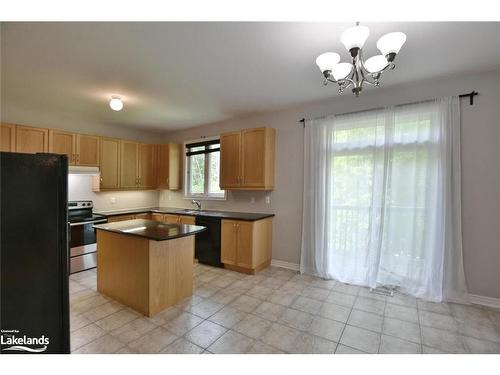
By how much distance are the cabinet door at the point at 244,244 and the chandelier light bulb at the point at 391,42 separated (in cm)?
262

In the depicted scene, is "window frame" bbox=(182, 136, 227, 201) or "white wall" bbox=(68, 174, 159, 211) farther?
"window frame" bbox=(182, 136, 227, 201)

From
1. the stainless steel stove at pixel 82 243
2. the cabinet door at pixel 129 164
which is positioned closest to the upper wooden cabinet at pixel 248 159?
the cabinet door at pixel 129 164

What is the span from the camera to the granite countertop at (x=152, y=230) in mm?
2346

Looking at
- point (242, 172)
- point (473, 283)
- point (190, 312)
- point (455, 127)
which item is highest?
point (455, 127)

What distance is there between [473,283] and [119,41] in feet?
14.2

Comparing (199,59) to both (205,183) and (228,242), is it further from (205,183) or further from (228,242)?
(205,183)

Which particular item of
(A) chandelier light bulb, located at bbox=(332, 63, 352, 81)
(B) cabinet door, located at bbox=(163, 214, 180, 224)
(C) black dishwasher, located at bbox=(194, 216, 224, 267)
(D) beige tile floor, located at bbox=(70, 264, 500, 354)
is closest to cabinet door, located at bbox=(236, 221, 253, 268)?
(C) black dishwasher, located at bbox=(194, 216, 224, 267)

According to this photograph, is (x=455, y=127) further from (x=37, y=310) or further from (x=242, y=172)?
(x=37, y=310)

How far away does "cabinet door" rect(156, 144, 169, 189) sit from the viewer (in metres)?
5.11

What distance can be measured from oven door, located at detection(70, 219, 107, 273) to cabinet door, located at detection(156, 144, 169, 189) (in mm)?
1592

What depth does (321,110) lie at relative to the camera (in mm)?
3580

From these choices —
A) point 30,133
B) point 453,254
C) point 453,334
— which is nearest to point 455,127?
point 453,254

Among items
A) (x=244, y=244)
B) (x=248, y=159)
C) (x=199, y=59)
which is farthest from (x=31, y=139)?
(x=244, y=244)

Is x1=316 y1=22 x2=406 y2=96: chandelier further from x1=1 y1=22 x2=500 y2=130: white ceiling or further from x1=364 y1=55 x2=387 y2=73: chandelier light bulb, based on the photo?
x1=1 y1=22 x2=500 y2=130: white ceiling
